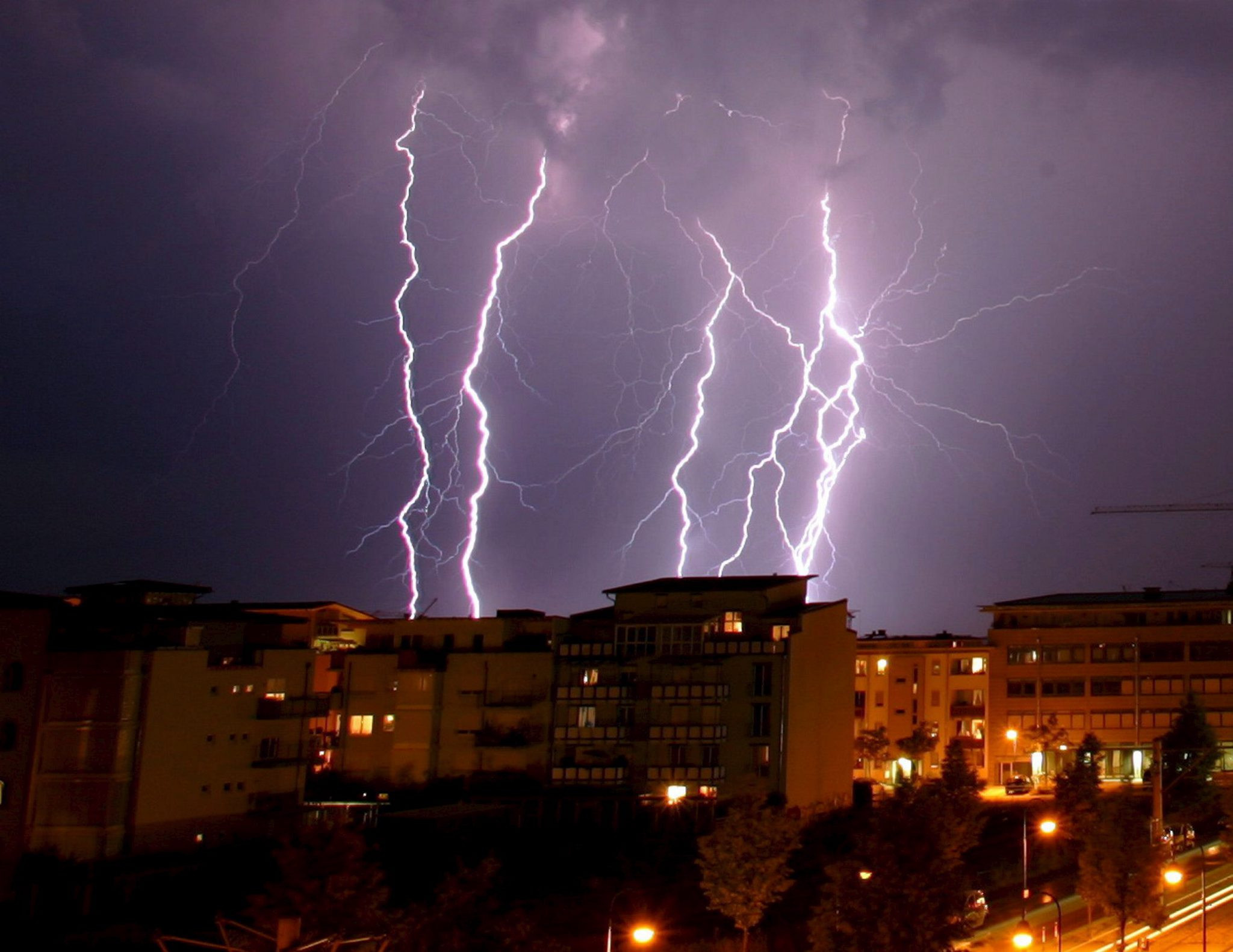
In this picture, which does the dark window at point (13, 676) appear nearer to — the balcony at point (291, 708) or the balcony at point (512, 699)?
the balcony at point (291, 708)

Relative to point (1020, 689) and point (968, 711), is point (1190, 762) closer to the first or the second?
point (1020, 689)

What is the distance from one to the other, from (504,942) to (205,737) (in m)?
14.0

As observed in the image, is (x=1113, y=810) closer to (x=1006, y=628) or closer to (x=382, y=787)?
(x=382, y=787)

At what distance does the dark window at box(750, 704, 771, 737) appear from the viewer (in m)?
32.6

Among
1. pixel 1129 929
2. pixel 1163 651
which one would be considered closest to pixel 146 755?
pixel 1129 929

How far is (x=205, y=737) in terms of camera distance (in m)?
28.9

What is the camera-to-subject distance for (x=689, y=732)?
32.8 m

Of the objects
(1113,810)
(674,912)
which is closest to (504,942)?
(674,912)

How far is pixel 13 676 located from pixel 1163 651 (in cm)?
3668

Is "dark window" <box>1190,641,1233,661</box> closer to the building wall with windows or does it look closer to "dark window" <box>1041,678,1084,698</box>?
"dark window" <box>1041,678,1084,698</box>

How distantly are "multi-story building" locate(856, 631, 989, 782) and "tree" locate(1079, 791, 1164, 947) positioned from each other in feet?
75.5

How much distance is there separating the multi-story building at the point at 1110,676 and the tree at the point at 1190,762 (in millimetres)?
1505

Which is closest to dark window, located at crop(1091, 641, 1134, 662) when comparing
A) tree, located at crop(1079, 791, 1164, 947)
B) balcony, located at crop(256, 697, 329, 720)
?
tree, located at crop(1079, 791, 1164, 947)

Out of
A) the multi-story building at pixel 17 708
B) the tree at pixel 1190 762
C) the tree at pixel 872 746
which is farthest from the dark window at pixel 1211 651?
the multi-story building at pixel 17 708
